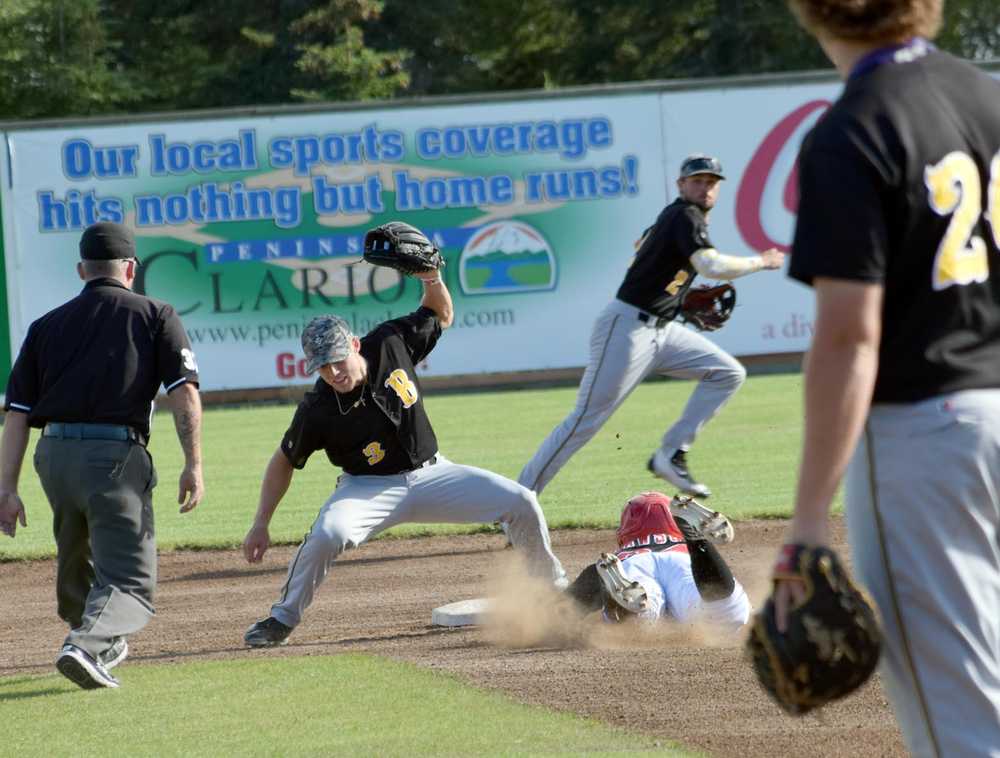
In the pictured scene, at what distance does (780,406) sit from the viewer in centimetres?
1711

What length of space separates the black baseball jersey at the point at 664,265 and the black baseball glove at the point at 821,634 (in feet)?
21.7

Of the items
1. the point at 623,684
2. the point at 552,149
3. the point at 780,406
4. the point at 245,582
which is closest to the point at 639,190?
the point at 552,149

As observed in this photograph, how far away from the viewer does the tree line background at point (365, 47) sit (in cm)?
3158

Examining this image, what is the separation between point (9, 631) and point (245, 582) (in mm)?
1485

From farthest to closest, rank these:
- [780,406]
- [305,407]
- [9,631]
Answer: [780,406], [9,631], [305,407]

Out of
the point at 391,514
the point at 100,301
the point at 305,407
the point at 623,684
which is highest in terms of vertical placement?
the point at 100,301

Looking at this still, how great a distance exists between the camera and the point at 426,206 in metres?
21.3

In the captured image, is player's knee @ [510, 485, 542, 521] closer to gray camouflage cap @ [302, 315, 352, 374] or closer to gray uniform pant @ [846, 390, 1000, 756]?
gray camouflage cap @ [302, 315, 352, 374]

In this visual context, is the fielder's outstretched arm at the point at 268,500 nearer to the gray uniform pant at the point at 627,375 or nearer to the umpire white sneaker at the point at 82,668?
the umpire white sneaker at the point at 82,668

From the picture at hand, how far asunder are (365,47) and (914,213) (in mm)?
31902

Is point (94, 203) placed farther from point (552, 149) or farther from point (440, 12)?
point (440, 12)

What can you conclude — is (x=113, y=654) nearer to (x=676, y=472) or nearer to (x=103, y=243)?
(x=103, y=243)

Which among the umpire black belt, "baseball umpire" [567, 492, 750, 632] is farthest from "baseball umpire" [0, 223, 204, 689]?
"baseball umpire" [567, 492, 750, 632]

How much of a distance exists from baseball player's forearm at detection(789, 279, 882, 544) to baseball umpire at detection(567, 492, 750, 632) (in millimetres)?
3772
